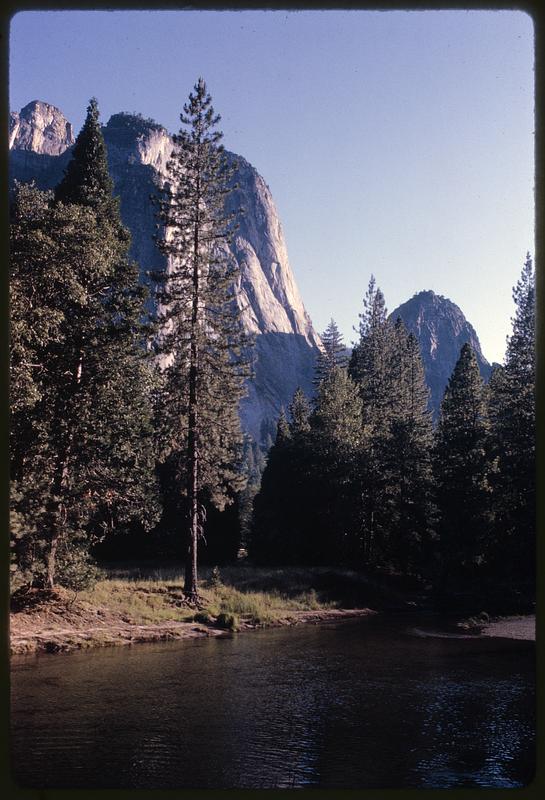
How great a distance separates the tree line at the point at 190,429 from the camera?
19719mm

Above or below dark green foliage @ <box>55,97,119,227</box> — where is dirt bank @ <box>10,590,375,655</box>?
below

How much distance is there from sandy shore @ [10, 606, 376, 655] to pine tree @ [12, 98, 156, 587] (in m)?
1.38

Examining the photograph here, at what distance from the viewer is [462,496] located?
1532 inches

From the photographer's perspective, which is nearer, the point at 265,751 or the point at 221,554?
the point at 265,751

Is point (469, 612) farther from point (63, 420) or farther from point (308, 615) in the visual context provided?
point (63, 420)

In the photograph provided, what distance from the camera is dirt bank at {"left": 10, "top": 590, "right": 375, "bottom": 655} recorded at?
18984mm

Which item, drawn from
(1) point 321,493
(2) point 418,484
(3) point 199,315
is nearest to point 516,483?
(2) point 418,484

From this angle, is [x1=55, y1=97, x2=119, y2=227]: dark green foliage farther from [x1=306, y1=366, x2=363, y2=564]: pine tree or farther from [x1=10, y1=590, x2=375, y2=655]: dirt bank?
[x1=306, y1=366, x2=363, y2=564]: pine tree

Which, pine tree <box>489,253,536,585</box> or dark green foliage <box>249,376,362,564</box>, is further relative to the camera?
dark green foliage <box>249,376,362,564</box>

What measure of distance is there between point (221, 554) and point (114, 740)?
41.8 metres

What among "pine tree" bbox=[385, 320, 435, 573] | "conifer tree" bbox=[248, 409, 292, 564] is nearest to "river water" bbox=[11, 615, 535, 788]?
"pine tree" bbox=[385, 320, 435, 573]

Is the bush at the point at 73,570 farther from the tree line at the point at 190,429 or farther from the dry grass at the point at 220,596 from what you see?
the dry grass at the point at 220,596

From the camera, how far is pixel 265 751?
9711 millimetres

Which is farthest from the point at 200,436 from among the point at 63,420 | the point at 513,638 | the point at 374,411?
the point at 374,411
